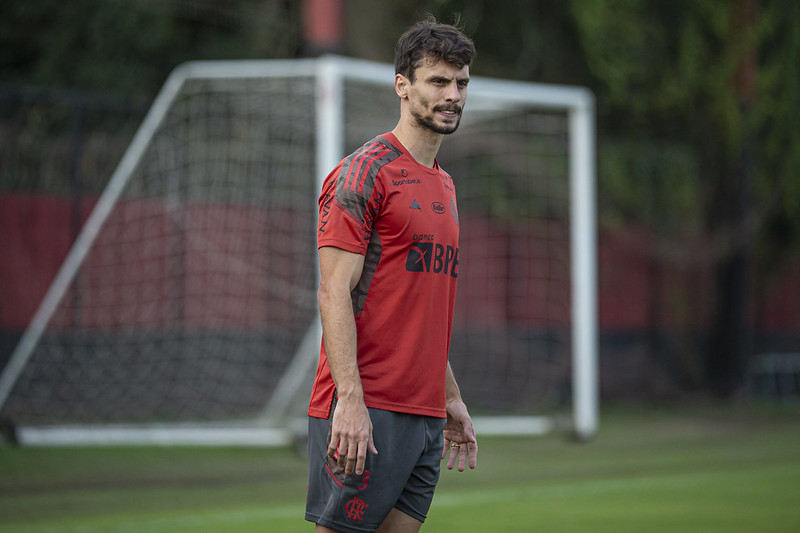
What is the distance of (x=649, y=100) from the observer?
14.1m

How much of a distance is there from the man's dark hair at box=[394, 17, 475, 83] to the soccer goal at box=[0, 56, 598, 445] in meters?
5.20

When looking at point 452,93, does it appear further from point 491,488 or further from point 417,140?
point 491,488

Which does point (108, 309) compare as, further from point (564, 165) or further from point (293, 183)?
point (564, 165)

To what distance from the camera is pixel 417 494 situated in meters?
3.13

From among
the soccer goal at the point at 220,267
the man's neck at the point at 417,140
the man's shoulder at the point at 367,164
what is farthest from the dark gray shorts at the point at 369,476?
the soccer goal at the point at 220,267

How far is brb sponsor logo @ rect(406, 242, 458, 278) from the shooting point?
3.02 metres

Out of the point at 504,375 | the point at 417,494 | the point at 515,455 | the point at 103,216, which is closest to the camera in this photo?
the point at 417,494

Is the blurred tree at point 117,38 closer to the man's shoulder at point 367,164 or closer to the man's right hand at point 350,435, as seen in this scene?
the man's shoulder at point 367,164

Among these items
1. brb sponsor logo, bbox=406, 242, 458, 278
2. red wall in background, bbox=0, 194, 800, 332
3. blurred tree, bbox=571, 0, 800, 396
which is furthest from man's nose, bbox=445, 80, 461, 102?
blurred tree, bbox=571, 0, 800, 396

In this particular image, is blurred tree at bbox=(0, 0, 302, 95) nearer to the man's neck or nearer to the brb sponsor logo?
the man's neck

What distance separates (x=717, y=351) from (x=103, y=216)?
9.58 m

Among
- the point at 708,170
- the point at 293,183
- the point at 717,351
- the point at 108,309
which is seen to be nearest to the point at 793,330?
the point at 717,351

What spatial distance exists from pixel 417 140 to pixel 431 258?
35 cm

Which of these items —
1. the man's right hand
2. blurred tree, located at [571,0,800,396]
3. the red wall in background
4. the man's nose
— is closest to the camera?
the man's right hand
